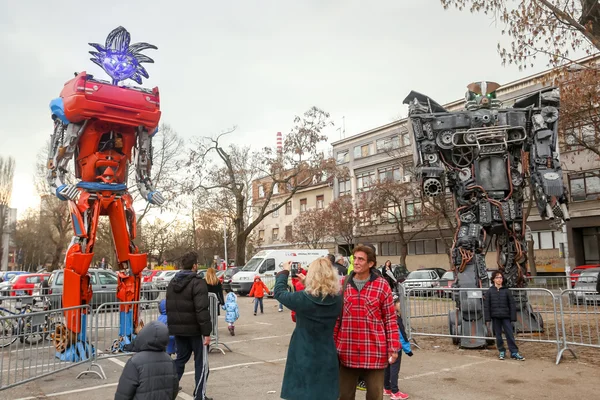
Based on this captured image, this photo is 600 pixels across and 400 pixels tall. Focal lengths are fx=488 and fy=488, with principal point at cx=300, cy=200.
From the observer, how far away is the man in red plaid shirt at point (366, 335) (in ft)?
14.0

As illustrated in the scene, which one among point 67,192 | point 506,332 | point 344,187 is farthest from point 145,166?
point 344,187

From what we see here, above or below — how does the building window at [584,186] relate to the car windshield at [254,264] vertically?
above

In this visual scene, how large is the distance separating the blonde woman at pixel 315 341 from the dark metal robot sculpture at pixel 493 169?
6531 mm

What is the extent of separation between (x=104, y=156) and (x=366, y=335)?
704cm

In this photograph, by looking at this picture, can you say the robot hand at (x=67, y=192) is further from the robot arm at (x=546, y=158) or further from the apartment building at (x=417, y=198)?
the apartment building at (x=417, y=198)

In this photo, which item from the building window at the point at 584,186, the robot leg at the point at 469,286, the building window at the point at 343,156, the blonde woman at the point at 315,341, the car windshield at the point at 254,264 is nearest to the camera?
the blonde woman at the point at 315,341

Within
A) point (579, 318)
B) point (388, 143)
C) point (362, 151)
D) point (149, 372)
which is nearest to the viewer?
point (149, 372)

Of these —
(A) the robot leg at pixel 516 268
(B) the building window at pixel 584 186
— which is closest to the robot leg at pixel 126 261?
(A) the robot leg at pixel 516 268

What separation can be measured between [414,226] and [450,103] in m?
9.94

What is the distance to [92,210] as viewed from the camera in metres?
9.09

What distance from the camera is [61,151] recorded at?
30.3 ft

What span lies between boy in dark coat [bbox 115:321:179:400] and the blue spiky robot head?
7278 mm

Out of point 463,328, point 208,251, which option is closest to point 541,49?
point 463,328

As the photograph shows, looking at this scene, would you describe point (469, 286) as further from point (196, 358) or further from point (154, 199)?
point (154, 199)
